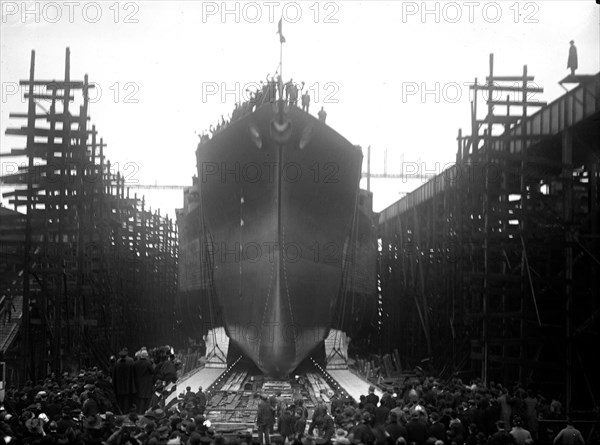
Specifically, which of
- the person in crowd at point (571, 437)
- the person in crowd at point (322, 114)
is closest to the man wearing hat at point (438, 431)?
the person in crowd at point (571, 437)

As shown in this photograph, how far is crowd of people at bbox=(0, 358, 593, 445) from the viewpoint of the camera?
8664mm

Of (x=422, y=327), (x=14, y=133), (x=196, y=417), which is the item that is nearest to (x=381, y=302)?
(x=422, y=327)

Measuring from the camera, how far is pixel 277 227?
19297 mm

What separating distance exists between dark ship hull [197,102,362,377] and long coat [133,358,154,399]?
4563 mm

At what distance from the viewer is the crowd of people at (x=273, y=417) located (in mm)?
8664

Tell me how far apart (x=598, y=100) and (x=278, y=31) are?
8.38 m

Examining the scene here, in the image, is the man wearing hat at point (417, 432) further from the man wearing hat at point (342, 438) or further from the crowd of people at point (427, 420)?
the man wearing hat at point (342, 438)

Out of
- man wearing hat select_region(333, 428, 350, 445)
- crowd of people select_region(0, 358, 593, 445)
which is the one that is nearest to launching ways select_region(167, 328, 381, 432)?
crowd of people select_region(0, 358, 593, 445)

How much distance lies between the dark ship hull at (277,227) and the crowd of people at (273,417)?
3.91 m

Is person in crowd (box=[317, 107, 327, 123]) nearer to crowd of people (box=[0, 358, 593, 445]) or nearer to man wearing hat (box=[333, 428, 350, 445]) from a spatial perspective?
crowd of people (box=[0, 358, 593, 445])

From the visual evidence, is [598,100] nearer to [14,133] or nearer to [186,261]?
[14,133]

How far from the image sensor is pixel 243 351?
19969 millimetres

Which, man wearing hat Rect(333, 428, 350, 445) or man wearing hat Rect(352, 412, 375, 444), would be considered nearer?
man wearing hat Rect(333, 428, 350, 445)

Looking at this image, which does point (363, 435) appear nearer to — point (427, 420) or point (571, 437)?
point (427, 420)
